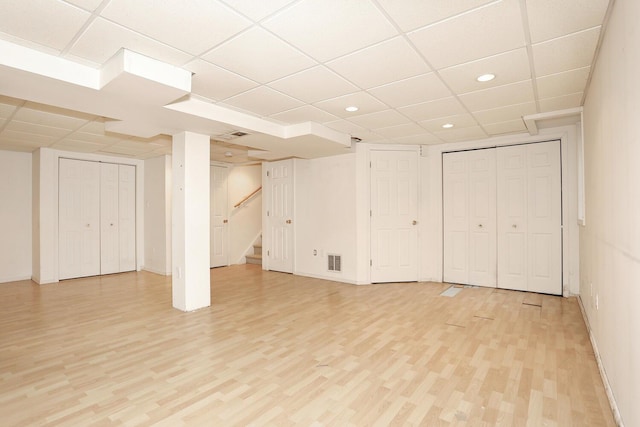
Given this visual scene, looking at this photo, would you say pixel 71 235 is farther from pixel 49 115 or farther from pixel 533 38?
pixel 533 38

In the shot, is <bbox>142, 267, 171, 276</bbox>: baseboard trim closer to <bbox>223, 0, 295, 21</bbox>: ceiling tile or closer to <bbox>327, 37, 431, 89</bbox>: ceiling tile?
<bbox>327, 37, 431, 89</bbox>: ceiling tile

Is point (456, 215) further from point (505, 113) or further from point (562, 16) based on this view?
point (562, 16)

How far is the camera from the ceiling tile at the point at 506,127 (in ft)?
15.6

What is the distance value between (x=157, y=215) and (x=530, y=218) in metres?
7.31

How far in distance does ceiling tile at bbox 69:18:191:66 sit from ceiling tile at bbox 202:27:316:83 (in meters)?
0.29

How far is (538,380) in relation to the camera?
2.58m

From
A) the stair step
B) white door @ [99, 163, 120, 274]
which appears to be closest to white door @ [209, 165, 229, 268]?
the stair step

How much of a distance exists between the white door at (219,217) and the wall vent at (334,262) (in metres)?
3.04

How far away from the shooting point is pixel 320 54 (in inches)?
106

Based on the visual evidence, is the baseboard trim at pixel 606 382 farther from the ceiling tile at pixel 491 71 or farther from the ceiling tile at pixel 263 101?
the ceiling tile at pixel 263 101

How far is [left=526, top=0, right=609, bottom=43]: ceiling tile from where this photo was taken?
6.73 feet

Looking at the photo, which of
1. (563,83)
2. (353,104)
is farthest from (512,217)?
(353,104)

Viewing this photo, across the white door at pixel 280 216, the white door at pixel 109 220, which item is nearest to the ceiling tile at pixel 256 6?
the white door at pixel 280 216

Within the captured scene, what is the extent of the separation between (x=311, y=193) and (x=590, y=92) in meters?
4.65
